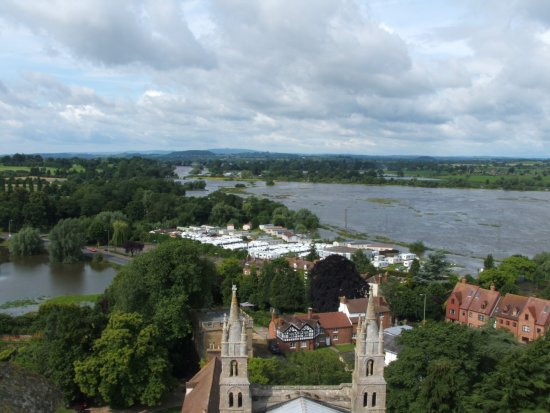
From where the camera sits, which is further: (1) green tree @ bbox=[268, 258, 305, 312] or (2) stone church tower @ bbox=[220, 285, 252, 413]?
(1) green tree @ bbox=[268, 258, 305, 312]

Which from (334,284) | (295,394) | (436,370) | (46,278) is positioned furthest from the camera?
(46,278)

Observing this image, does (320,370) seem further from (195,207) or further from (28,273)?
(195,207)

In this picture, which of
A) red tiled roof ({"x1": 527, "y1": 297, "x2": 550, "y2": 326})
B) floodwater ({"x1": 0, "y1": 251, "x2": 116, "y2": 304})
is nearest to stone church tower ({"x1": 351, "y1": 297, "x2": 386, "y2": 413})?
red tiled roof ({"x1": 527, "y1": 297, "x2": 550, "y2": 326})

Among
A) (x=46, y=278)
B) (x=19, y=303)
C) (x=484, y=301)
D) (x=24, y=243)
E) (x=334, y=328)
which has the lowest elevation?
(x=46, y=278)

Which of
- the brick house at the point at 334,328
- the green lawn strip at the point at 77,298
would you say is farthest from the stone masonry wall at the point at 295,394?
the green lawn strip at the point at 77,298

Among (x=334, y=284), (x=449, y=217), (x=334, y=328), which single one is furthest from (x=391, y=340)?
(x=449, y=217)

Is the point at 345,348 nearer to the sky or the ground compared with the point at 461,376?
nearer to the ground

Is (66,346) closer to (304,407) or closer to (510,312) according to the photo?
(304,407)

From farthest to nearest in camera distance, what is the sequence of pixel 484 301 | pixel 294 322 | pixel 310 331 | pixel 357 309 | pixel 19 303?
pixel 19 303 → pixel 484 301 → pixel 357 309 → pixel 310 331 → pixel 294 322

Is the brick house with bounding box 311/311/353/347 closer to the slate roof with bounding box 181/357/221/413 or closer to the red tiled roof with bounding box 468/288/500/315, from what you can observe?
the red tiled roof with bounding box 468/288/500/315
